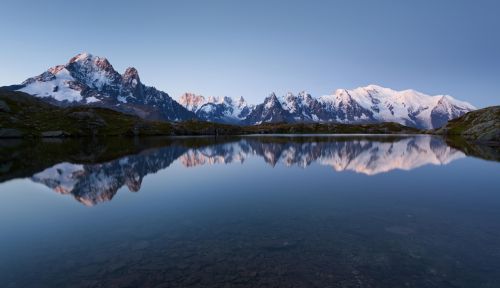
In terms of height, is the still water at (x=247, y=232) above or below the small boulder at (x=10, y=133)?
below

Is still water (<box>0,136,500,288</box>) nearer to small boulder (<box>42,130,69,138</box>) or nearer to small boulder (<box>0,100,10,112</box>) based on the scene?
small boulder (<box>42,130,69,138</box>)

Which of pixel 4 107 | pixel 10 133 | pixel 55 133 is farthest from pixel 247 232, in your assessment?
pixel 4 107

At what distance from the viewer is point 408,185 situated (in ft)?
138

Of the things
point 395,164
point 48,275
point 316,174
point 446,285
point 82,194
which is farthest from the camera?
point 395,164

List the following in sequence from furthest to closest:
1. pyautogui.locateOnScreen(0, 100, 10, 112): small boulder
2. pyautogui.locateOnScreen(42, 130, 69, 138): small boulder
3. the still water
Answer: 1. pyautogui.locateOnScreen(0, 100, 10, 112): small boulder
2. pyautogui.locateOnScreen(42, 130, 69, 138): small boulder
3. the still water

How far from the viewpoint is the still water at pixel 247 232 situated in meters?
16.7

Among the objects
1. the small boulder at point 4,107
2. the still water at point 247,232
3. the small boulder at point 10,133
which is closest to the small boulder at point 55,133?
the small boulder at point 10,133

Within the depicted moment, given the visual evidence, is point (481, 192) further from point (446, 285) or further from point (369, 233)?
point (446, 285)

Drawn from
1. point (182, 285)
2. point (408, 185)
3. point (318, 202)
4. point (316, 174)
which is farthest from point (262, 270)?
point (316, 174)

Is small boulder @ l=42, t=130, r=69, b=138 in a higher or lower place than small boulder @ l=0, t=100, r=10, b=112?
lower

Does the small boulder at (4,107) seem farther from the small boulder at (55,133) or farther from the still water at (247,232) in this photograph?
the still water at (247,232)

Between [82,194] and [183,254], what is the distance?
22.0 meters

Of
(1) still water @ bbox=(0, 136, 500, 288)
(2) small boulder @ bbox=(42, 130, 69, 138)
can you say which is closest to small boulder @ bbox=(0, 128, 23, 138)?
(2) small boulder @ bbox=(42, 130, 69, 138)

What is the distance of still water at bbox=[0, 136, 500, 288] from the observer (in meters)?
16.7
